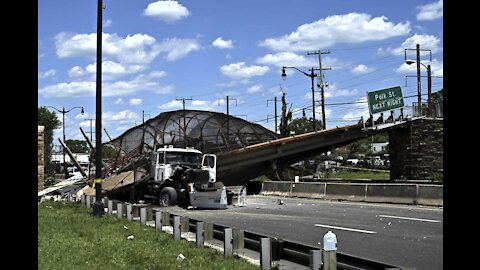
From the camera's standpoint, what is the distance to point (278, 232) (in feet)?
52.2

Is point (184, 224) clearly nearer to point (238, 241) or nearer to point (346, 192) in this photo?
point (238, 241)

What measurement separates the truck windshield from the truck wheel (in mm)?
1723

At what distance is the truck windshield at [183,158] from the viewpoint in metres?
28.2

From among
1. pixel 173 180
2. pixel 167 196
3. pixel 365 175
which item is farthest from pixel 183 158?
pixel 365 175

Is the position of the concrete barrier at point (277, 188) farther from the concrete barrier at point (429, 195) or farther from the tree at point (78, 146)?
the tree at point (78, 146)

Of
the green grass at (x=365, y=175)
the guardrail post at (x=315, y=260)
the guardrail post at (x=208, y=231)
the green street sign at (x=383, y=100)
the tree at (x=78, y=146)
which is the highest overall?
the green street sign at (x=383, y=100)

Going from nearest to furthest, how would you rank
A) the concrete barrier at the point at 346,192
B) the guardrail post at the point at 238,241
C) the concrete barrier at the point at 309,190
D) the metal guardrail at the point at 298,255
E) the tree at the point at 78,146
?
the metal guardrail at the point at 298,255 → the guardrail post at the point at 238,241 → the concrete barrier at the point at 346,192 → the concrete barrier at the point at 309,190 → the tree at the point at 78,146

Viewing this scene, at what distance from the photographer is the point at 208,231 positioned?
12.7 m

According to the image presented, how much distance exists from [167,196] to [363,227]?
12.1 metres

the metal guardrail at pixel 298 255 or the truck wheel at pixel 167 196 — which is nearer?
the metal guardrail at pixel 298 255

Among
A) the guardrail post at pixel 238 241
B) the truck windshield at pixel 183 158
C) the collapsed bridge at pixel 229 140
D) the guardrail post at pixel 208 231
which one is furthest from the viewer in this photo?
the collapsed bridge at pixel 229 140

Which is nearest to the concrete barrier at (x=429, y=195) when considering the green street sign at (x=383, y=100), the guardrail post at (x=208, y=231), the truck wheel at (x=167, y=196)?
the truck wheel at (x=167, y=196)

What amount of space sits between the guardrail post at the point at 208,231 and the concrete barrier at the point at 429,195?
13.9 metres

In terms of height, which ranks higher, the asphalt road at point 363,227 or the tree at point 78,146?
the tree at point 78,146
